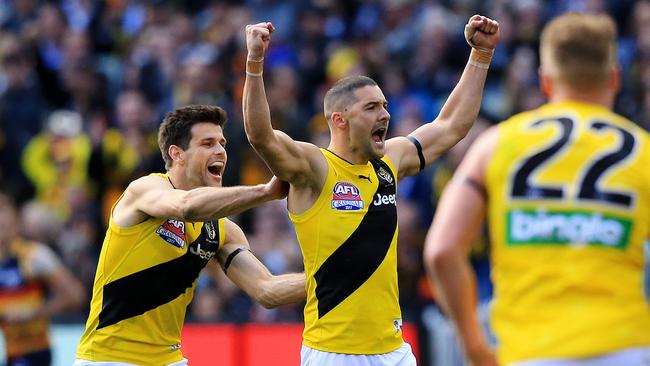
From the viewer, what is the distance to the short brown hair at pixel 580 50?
4484mm

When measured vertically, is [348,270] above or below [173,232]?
below

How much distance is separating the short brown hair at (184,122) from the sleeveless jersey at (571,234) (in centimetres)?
364

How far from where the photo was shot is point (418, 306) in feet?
40.4

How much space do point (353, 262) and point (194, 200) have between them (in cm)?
105

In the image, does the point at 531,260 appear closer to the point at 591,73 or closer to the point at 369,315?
the point at 591,73

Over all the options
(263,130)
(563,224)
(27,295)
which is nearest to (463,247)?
(563,224)

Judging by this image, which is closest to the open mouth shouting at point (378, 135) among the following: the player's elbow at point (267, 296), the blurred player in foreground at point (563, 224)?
the player's elbow at point (267, 296)

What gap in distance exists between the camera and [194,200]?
7.11m

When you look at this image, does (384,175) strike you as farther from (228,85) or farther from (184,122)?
(228,85)

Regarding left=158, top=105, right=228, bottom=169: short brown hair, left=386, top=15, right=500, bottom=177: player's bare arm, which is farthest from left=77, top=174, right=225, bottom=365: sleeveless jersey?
left=386, top=15, right=500, bottom=177: player's bare arm

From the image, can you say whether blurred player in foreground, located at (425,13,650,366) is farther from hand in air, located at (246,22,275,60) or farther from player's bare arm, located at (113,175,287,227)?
hand in air, located at (246,22,275,60)

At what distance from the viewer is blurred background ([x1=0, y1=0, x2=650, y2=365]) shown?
13.4 meters

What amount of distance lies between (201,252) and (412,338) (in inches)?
195

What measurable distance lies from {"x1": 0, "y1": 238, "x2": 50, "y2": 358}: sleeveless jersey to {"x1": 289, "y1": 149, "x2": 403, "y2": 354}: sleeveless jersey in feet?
17.9
